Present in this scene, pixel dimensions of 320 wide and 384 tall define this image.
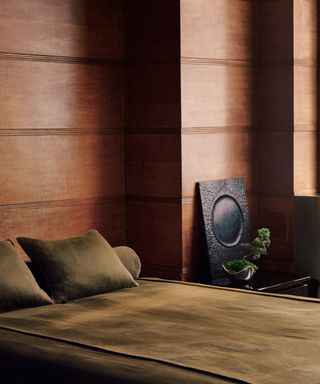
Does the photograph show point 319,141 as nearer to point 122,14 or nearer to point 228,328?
point 122,14

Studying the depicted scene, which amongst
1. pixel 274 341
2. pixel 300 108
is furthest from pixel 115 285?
pixel 300 108

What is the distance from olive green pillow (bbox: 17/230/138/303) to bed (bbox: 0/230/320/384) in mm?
57

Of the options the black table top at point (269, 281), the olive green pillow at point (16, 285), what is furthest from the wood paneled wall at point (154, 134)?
the olive green pillow at point (16, 285)

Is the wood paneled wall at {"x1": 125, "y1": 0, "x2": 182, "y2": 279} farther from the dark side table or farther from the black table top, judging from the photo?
the dark side table

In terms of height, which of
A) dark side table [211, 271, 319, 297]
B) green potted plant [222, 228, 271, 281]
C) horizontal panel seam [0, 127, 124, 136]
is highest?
horizontal panel seam [0, 127, 124, 136]

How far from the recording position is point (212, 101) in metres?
5.16

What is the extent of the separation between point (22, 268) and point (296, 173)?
2134mm

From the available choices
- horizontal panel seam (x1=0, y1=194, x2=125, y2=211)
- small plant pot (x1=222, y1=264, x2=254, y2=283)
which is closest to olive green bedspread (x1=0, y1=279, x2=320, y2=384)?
small plant pot (x1=222, y1=264, x2=254, y2=283)

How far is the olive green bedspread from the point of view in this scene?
284 centimetres

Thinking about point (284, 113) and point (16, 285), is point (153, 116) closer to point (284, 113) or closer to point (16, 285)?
point (284, 113)

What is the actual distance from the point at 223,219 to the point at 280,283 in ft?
1.73

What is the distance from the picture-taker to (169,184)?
503 cm

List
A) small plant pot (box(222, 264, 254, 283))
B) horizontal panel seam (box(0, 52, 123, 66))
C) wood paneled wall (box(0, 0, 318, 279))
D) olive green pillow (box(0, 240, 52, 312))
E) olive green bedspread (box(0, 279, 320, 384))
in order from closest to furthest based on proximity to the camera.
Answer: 1. olive green bedspread (box(0, 279, 320, 384))
2. olive green pillow (box(0, 240, 52, 312))
3. horizontal panel seam (box(0, 52, 123, 66))
4. wood paneled wall (box(0, 0, 318, 279))
5. small plant pot (box(222, 264, 254, 283))

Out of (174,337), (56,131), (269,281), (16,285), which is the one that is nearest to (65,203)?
(56,131)
